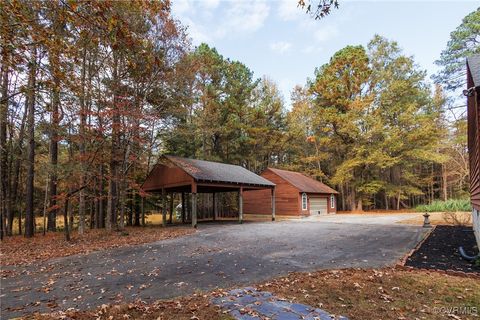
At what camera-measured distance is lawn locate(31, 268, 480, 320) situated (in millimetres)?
3332

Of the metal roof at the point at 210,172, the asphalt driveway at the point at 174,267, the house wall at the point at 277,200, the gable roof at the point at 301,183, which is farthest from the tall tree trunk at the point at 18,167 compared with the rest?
the gable roof at the point at 301,183

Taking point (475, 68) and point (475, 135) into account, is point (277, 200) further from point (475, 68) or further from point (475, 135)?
point (475, 68)

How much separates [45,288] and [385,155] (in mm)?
25992

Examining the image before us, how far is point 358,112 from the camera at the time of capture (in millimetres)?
25656

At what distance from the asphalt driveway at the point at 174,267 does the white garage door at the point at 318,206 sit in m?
13.8

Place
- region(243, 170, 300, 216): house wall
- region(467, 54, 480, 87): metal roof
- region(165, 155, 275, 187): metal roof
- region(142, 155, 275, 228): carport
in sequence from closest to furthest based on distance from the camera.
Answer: region(467, 54, 480, 87): metal roof
region(142, 155, 275, 228): carport
region(165, 155, 275, 187): metal roof
region(243, 170, 300, 216): house wall

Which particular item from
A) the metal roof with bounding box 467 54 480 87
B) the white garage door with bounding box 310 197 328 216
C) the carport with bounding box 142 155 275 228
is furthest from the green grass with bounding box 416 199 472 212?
the metal roof with bounding box 467 54 480 87

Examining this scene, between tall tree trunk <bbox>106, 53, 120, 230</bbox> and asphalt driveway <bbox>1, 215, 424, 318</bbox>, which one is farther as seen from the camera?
tall tree trunk <bbox>106, 53, 120, 230</bbox>

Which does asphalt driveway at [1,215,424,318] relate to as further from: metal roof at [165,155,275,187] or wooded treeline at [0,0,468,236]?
metal roof at [165,155,275,187]

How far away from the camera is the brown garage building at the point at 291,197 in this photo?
2253cm

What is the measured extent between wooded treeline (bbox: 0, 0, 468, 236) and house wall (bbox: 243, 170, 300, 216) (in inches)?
179

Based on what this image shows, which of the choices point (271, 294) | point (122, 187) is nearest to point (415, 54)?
point (122, 187)

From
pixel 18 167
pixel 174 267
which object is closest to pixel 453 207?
pixel 174 267

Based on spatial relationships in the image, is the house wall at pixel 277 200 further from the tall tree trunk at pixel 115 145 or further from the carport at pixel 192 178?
the tall tree trunk at pixel 115 145
